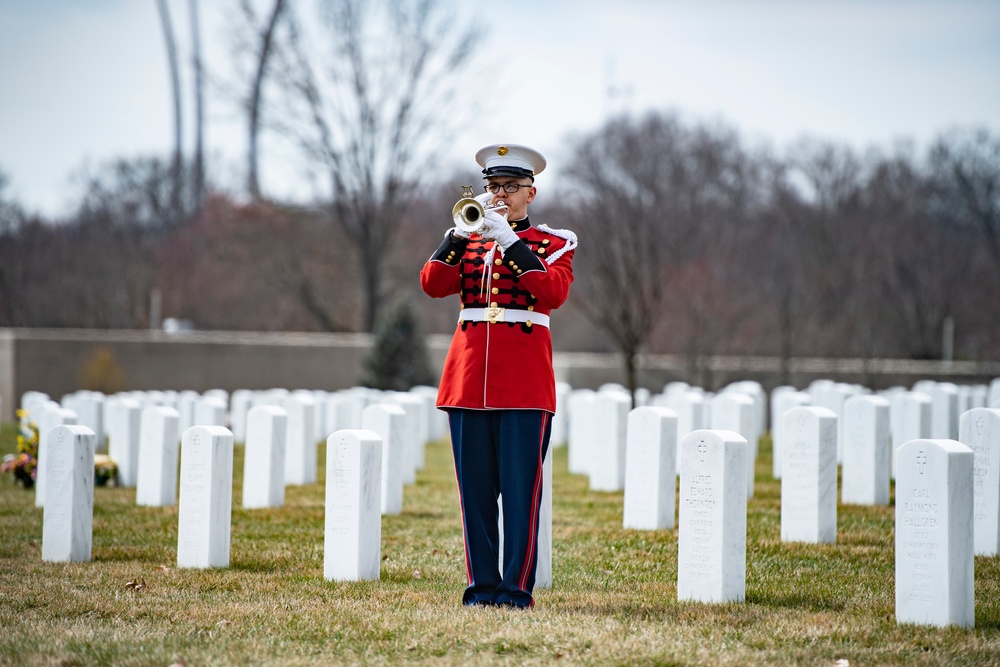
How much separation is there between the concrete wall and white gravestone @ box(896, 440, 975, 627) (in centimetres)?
1702

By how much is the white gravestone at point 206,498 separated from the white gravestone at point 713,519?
2729 millimetres

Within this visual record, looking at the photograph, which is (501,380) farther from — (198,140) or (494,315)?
(198,140)

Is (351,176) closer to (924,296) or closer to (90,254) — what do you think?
(90,254)

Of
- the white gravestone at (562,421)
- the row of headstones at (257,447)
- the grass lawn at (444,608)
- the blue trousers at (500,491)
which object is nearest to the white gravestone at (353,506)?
the grass lawn at (444,608)

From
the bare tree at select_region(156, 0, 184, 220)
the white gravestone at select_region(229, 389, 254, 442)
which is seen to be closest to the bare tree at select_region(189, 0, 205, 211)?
the bare tree at select_region(156, 0, 184, 220)

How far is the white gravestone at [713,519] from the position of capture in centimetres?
586

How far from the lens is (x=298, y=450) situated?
468 inches

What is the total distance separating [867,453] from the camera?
10.0 m

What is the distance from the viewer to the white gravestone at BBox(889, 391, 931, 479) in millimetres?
11578

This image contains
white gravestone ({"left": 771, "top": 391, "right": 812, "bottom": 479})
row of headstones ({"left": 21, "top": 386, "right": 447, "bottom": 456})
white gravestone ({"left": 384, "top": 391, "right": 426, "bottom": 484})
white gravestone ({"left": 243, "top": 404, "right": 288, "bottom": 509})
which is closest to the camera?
white gravestone ({"left": 243, "top": 404, "right": 288, "bottom": 509})

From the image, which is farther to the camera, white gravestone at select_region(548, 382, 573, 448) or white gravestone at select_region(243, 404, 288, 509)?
white gravestone at select_region(548, 382, 573, 448)

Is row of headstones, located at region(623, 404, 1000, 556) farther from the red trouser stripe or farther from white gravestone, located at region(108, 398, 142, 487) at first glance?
white gravestone, located at region(108, 398, 142, 487)

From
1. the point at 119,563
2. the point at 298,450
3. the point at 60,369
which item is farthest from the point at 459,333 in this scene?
the point at 60,369

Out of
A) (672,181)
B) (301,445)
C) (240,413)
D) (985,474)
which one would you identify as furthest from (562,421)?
(672,181)
